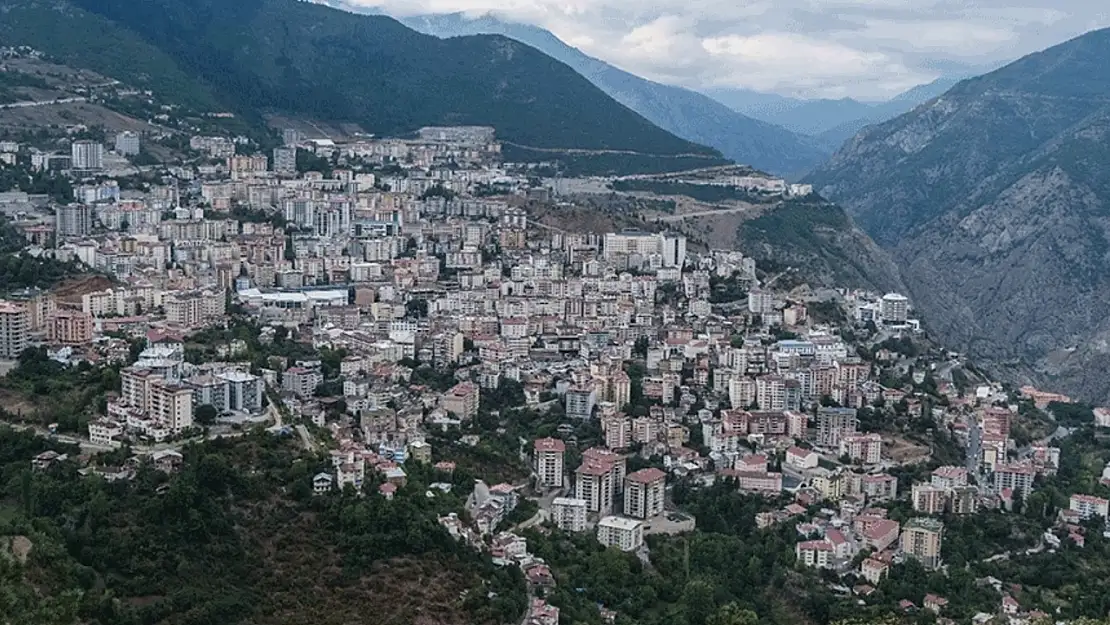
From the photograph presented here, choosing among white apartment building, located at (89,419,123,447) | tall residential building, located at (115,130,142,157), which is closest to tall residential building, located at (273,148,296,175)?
tall residential building, located at (115,130,142,157)

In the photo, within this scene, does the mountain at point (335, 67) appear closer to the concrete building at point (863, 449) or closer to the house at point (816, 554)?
the concrete building at point (863, 449)

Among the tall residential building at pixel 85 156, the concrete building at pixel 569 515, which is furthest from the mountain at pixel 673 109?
the concrete building at pixel 569 515

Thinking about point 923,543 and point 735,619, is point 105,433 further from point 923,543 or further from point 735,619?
point 923,543

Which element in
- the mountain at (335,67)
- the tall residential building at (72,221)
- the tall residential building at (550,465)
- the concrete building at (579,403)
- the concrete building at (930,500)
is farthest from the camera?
the mountain at (335,67)

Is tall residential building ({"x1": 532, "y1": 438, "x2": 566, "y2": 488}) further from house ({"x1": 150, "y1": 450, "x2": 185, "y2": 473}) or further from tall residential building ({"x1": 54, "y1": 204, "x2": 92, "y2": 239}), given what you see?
tall residential building ({"x1": 54, "y1": 204, "x2": 92, "y2": 239})

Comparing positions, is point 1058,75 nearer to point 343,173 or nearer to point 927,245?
point 927,245

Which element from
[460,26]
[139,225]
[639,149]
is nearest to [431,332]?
[139,225]
